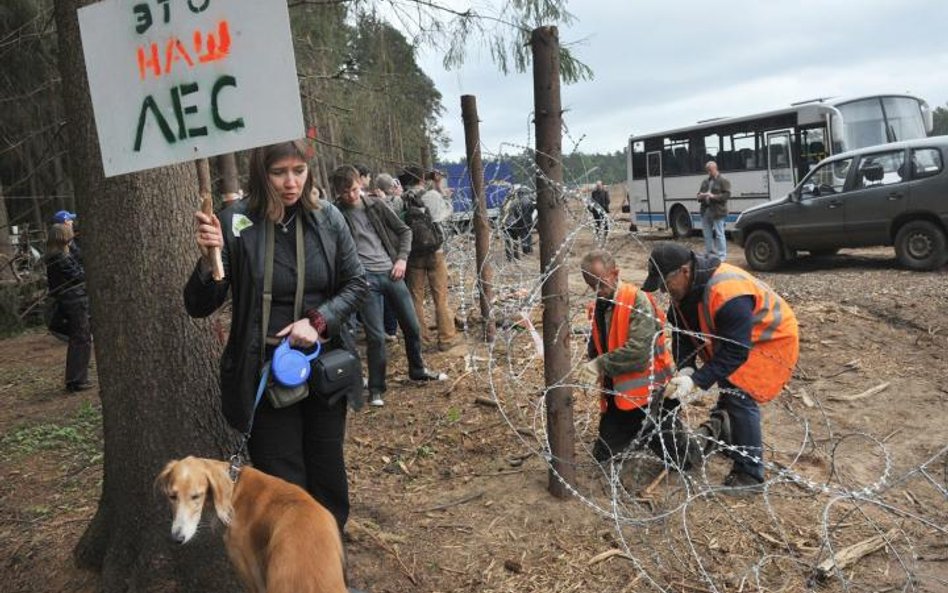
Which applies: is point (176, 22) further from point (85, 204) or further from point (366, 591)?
point (366, 591)

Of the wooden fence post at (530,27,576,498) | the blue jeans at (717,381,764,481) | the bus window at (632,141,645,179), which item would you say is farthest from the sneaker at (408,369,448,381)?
the bus window at (632,141,645,179)

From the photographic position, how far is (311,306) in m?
2.62

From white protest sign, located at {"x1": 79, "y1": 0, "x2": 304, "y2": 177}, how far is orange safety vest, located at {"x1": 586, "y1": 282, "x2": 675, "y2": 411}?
221 centimetres

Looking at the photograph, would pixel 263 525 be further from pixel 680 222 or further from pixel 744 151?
pixel 680 222

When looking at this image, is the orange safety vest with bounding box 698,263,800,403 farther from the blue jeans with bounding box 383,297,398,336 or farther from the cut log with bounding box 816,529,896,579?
the blue jeans with bounding box 383,297,398,336

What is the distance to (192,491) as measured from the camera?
7.52 ft

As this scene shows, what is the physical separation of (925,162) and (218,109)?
1032cm

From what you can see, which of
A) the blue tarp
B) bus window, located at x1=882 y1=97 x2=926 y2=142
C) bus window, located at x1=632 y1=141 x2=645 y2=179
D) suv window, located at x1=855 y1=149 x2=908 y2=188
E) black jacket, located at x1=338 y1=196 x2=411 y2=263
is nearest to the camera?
the blue tarp

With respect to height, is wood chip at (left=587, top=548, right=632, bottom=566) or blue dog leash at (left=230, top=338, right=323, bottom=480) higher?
blue dog leash at (left=230, top=338, right=323, bottom=480)

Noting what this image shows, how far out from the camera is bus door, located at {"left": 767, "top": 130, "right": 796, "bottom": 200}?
1527 cm

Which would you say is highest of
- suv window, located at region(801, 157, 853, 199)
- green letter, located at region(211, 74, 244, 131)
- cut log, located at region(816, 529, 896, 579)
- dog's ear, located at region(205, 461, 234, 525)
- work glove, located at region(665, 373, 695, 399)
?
green letter, located at region(211, 74, 244, 131)

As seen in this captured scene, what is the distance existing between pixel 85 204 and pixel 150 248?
340 mm

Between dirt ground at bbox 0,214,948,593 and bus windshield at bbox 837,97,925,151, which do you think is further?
bus windshield at bbox 837,97,925,151

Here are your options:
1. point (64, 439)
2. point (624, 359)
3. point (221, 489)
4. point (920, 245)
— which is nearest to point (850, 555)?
point (624, 359)
